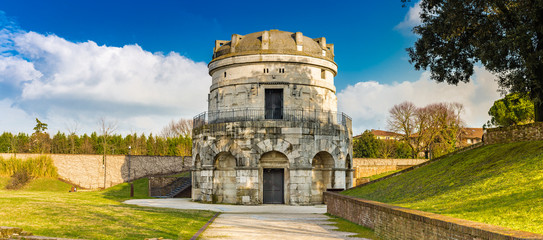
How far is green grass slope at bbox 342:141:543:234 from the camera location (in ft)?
30.6

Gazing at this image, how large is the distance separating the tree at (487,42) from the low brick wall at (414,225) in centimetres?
687

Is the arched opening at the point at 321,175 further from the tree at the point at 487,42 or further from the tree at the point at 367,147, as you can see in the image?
the tree at the point at 367,147

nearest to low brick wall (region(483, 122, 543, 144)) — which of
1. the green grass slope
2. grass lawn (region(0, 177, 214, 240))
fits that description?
the green grass slope

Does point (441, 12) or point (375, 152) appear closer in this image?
point (441, 12)

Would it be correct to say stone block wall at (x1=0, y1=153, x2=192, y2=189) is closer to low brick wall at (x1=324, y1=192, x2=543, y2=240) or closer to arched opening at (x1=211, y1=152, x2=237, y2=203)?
arched opening at (x1=211, y1=152, x2=237, y2=203)

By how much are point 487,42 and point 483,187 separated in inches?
258

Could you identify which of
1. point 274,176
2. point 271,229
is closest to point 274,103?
point 274,176

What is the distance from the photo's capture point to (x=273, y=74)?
30.5 metres

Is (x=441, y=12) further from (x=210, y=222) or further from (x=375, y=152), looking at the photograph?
(x=375, y=152)

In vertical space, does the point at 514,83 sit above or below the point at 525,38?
below

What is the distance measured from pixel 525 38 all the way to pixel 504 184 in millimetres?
5953

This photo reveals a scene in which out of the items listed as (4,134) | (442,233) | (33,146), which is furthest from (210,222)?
(4,134)

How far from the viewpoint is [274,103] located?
3080 cm

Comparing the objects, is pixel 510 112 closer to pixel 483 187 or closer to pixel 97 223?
pixel 483 187
